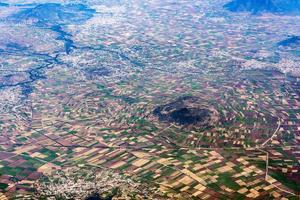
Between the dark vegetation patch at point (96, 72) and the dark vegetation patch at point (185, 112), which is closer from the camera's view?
the dark vegetation patch at point (185, 112)

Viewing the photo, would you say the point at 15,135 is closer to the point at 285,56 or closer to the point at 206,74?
the point at 206,74

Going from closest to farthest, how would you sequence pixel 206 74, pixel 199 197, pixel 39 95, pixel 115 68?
pixel 199 197 → pixel 39 95 → pixel 206 74 → pixel 115 68

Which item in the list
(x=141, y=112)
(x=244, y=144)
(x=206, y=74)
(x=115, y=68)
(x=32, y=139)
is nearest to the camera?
(x=244, y=144)

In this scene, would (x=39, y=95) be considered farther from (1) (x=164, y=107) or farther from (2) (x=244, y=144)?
(2) (x=244, y=144)

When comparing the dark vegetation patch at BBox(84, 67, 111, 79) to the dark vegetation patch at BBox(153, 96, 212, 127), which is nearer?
the dark vegetation patch at BBox(153, 96, 212, 127)

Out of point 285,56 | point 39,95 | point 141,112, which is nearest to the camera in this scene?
point 141,112

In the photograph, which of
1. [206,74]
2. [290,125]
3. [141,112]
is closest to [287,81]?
Answer: [206,74]

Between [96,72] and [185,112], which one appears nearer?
[185,112]

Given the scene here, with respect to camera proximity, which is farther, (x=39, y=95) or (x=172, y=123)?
(x=39, y=95)

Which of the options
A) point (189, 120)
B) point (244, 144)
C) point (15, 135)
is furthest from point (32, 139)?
point (244, 144)
